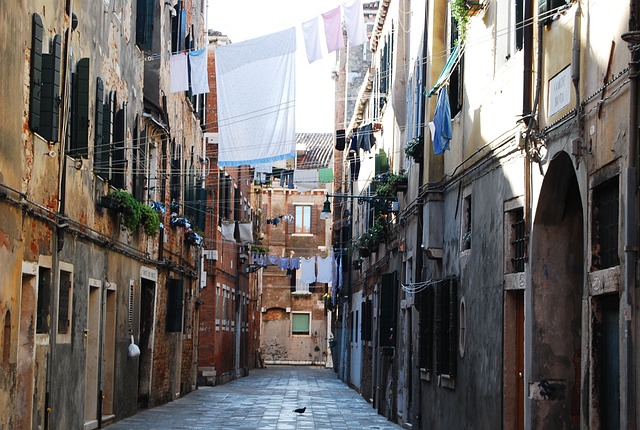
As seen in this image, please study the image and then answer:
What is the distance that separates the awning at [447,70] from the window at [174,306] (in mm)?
10866

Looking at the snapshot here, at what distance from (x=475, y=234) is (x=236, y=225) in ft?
86.5

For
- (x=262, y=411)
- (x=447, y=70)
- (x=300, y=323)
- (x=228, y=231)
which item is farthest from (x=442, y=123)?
(x=300, y=323)

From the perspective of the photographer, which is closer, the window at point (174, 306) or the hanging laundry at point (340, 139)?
the window at point (174, 306)

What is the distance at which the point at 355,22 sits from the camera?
16594mm

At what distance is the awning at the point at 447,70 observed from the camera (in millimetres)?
15948

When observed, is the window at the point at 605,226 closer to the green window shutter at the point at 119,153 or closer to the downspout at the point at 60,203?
the downspout at the point at 60,203

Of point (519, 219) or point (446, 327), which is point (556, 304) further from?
point (446, 327)

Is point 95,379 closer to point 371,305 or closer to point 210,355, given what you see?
point 371,305

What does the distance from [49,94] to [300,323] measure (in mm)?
50725

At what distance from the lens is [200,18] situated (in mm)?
32000

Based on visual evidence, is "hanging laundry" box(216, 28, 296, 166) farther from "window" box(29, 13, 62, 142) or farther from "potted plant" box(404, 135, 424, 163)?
"window" box(29, 13, 62, 142)

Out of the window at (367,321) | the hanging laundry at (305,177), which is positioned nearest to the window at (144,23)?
the window at (367,321)

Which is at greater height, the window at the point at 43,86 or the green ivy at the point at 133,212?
the window at the point at 43,86

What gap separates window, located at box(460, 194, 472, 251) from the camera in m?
15.3
